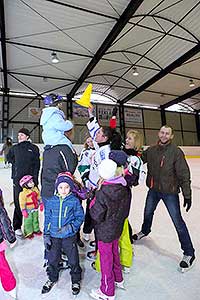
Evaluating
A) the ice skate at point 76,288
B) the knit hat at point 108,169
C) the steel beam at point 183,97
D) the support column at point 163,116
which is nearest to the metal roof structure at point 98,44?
the steel beam at point 183,97

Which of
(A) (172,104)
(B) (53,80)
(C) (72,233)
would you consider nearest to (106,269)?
(C) (72,233)

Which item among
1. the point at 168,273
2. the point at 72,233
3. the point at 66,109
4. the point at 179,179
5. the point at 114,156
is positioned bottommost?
the point at 168,273

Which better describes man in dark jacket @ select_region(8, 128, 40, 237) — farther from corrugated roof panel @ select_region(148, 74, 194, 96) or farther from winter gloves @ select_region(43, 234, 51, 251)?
corrugated roof panel @ select_region(148, 74, 194, 96)

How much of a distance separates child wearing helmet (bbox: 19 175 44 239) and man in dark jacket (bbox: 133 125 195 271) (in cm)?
112

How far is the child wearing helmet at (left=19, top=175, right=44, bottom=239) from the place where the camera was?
229cm

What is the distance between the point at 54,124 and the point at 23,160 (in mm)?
834

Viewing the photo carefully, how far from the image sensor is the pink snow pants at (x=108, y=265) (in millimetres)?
1480

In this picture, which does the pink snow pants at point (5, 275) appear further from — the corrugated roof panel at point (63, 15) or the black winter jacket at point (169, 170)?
the corrugated roof panel at point (63, 15)

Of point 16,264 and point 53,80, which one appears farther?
point 53,80

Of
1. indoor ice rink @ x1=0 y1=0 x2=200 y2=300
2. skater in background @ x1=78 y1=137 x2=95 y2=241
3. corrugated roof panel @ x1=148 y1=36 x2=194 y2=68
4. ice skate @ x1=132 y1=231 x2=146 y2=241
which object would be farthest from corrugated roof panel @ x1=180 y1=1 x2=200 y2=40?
ice skate @ x1=132 y1=231 x2=146 y2=241

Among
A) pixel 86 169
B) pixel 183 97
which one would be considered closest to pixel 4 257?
pixel 86 169

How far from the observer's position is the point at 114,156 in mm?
1612

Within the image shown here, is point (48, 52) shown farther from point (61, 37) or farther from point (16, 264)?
point (16, 264)

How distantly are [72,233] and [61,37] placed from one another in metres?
7.52
